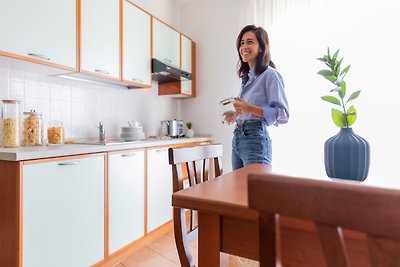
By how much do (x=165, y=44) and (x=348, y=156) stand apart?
2.24 m

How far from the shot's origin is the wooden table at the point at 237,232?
55 cm

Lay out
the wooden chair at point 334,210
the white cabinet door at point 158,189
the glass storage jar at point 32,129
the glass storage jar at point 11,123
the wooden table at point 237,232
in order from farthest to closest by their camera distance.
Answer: the white cabinet door at point 158,189 < the glass storage jar at point 32,129 < the glass storage jar at point 11,123 < the wooden table at point 237,232 < the wooden chair at point 334,210

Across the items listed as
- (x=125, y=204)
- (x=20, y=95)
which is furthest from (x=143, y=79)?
(x=125, y=204)

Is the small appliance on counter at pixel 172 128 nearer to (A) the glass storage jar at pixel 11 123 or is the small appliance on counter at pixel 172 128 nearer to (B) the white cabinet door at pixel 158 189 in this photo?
(B) the white cabinet door at pixel 158 189

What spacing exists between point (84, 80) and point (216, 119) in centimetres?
162

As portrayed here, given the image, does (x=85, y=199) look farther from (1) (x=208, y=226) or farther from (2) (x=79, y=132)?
(1) (x=208, y=226)

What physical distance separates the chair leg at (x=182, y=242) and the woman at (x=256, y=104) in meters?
0.62

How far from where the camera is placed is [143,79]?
7.97 ft

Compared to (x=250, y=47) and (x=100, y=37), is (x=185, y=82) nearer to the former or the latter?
(x=100, y=37)

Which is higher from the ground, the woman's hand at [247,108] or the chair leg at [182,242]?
the woman's hand at [247,108]

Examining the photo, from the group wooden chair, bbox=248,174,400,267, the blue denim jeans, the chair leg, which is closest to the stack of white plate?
the blue denim jeans

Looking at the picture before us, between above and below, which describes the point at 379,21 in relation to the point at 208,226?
above

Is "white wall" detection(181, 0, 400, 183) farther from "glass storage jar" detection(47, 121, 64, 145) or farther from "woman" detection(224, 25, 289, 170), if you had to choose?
"glass storage jar" detection(47, 121, 64, 145)

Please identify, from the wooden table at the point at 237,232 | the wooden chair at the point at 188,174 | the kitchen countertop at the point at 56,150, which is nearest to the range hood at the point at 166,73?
the kitchen countertop at the point at 56,150
